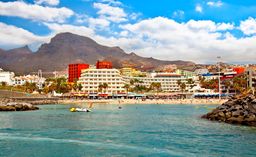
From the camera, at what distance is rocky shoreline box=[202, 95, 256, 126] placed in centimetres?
5061

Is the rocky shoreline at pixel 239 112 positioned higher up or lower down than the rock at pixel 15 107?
higher up

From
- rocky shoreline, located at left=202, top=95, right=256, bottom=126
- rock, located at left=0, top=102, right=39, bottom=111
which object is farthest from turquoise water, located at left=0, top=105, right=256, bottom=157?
rock, located at left=0, top=102, right=39, bottom=111

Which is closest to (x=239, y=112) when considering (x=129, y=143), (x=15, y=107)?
(x=129, y=143)

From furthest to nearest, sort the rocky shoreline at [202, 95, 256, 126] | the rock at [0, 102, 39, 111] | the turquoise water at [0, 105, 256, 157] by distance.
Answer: the rock at [0, 102, 39, 111] < the rocky shoreline at [202, 95, 256, 126] < the turquoise water at [0, 105, 256, 157]

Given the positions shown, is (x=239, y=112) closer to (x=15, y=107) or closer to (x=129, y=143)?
(x=129, y=143)

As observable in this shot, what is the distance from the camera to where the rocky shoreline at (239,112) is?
5061cm

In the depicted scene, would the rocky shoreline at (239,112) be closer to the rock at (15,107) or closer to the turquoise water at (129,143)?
the turquoise water at (129,143)

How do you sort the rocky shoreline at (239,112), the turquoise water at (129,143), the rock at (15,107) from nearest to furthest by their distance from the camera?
the turquoise water at (129,143)
the rocky shoreline at (239,112)
the rock at (15,107)

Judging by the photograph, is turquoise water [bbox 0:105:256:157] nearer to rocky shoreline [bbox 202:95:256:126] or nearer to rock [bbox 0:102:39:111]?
rocky shoreline [bbox 202:95:256:126]

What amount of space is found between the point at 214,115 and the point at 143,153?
33763mm

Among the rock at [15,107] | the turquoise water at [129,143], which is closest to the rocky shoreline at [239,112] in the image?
the turquoise water at [129,143]

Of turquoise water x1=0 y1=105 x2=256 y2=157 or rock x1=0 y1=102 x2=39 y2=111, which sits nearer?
turquoise water x1=0 y1=105 x2=256 y2=157

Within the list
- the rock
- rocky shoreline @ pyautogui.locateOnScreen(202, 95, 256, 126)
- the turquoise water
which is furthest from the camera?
the rock

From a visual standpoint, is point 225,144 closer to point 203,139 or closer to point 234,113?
point 203,139
